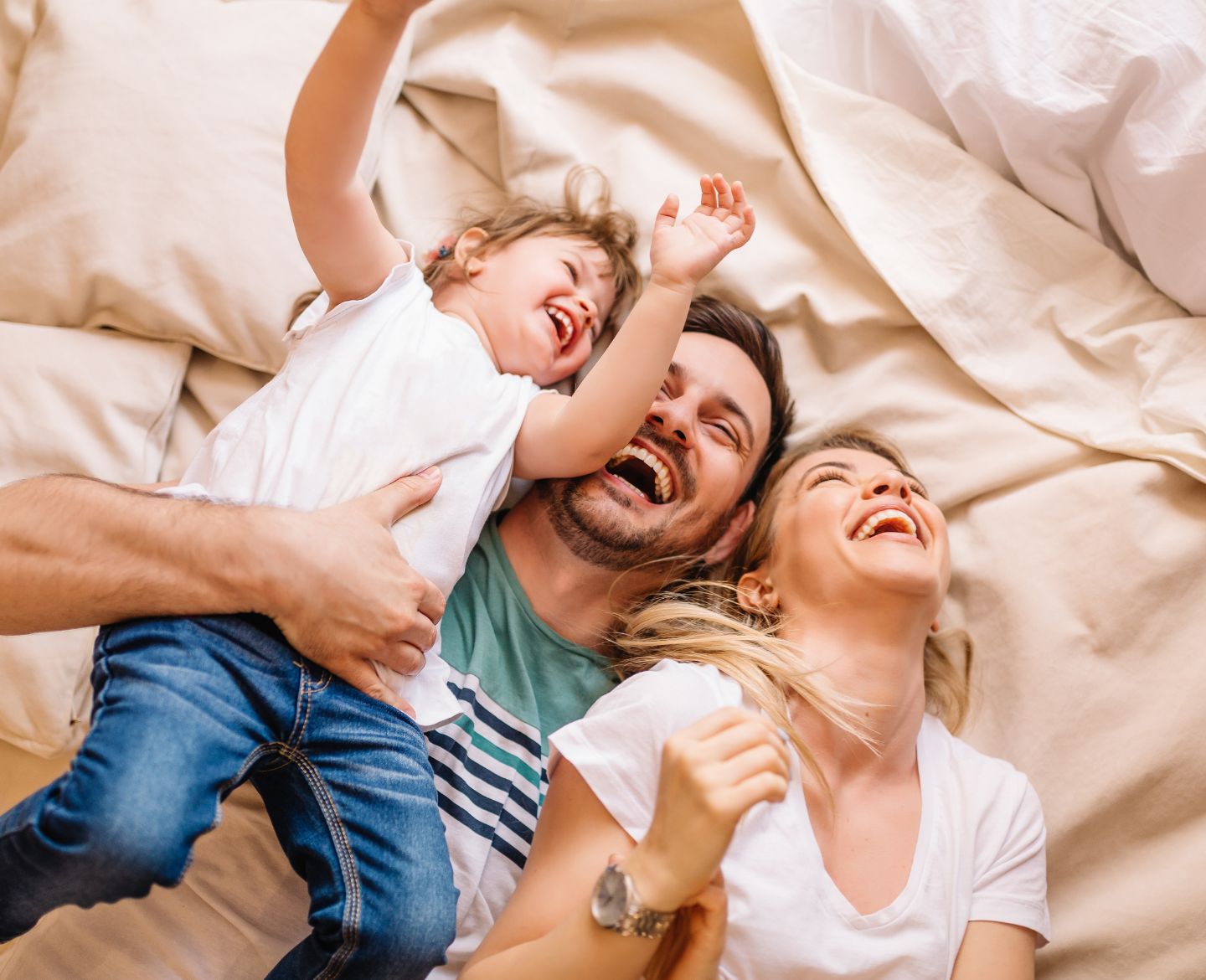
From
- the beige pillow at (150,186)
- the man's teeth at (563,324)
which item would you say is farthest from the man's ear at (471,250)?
the beige pillow at (150,186)

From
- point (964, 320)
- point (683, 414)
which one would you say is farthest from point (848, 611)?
point (964, 320)

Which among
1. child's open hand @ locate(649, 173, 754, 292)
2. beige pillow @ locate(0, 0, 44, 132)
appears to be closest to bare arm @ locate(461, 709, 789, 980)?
child's open hand @ locate(649, 173, 754, 292)

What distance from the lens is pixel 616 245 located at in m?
1.94

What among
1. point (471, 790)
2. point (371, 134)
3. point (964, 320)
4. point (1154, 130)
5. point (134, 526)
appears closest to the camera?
point (134, 526)

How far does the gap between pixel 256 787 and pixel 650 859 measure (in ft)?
2.14

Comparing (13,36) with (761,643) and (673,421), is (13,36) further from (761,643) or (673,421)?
(761,643)

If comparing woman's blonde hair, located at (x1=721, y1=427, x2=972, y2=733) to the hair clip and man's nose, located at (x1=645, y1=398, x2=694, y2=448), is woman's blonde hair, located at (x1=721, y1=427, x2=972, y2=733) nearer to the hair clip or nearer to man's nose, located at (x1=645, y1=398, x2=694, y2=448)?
man's nose, located at (x1=645, y1=398, x2=694, y2=448)

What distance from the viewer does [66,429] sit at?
1.82 m

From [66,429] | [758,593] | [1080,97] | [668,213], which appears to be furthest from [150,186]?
[1080,97]

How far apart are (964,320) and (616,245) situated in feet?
2.17

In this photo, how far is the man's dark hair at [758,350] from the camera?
6.24 feet

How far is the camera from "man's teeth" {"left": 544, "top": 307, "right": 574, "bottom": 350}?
1.81 metres

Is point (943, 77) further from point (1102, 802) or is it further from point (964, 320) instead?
point (1102, 802)

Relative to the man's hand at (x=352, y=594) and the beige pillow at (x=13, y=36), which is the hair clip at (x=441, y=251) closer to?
the man's hand at (x=352, y=594)
